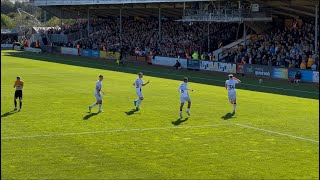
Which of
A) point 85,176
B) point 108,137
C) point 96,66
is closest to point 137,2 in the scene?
point 96,66

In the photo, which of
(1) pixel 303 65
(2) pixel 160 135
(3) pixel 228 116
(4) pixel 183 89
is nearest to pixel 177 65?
(1) pixel 303 65

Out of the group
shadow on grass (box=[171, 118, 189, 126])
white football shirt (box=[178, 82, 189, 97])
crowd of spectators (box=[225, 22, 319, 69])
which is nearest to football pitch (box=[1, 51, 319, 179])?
shadow on grass (box=[171, 118, 189, 126])

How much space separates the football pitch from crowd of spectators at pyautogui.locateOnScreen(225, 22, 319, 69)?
23.2 ft

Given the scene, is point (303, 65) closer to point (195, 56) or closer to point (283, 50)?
point (283, 50)

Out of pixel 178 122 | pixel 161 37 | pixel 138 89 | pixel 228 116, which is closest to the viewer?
pixel 178 122

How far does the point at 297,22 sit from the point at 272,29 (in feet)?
11.8

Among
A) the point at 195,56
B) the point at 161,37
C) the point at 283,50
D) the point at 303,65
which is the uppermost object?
the point at 161,37

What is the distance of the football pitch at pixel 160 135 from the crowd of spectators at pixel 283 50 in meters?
7.08

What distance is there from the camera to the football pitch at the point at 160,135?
48.1ft

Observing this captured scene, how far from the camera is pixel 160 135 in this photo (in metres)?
20.0

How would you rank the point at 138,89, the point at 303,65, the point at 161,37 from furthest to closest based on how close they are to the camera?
the point at 161,37
the point at 303,65
the point at 138,89

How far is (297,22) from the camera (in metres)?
52.7

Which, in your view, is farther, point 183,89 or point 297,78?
point 297,78

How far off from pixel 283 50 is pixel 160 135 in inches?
1137
